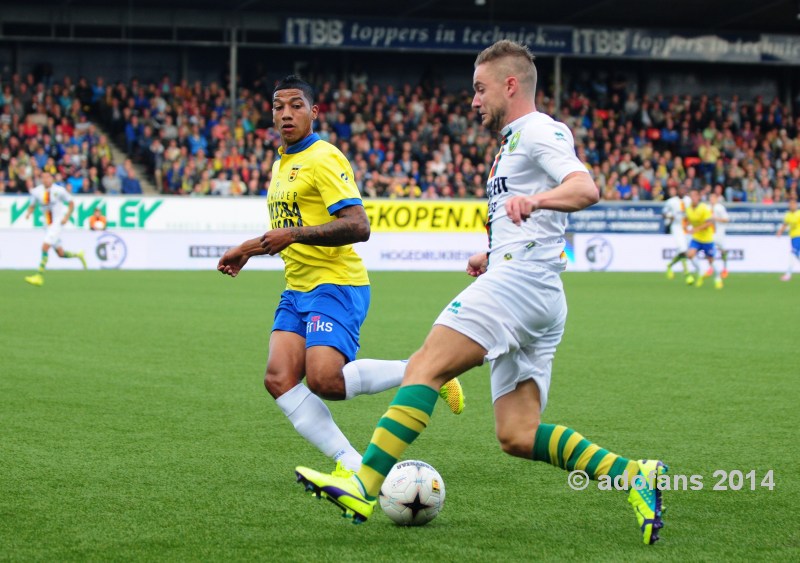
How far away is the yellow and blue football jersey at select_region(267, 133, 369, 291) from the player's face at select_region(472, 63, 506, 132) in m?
1.22

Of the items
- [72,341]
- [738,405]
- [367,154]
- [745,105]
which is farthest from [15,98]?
[738,405]

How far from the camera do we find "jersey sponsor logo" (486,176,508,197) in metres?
4.72

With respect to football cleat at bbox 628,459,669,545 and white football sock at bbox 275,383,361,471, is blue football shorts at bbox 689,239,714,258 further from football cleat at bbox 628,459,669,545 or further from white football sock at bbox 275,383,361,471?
football cleat at bbox 628,459,669,545

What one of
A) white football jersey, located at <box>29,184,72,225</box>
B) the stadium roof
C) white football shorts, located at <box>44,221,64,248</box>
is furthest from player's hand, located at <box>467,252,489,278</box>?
the stadium roof

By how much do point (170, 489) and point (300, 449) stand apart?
4.02 ft

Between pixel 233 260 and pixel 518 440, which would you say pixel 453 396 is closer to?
pixel 233 260

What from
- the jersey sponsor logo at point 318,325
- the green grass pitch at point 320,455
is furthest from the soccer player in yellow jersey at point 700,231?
the jersey sponsor logo at point 318,325

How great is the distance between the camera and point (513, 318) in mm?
4496

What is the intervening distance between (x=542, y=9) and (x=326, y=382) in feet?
109

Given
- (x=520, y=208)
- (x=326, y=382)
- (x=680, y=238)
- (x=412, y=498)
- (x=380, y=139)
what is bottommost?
(x=412, y=498)

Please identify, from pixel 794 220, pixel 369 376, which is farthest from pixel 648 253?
pixel 369 376

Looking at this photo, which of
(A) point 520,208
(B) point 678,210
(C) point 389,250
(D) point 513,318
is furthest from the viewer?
(C) point 389,250

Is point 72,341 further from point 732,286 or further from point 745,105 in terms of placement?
point 745,105

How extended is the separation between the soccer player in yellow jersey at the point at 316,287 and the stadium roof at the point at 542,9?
30.2 m
